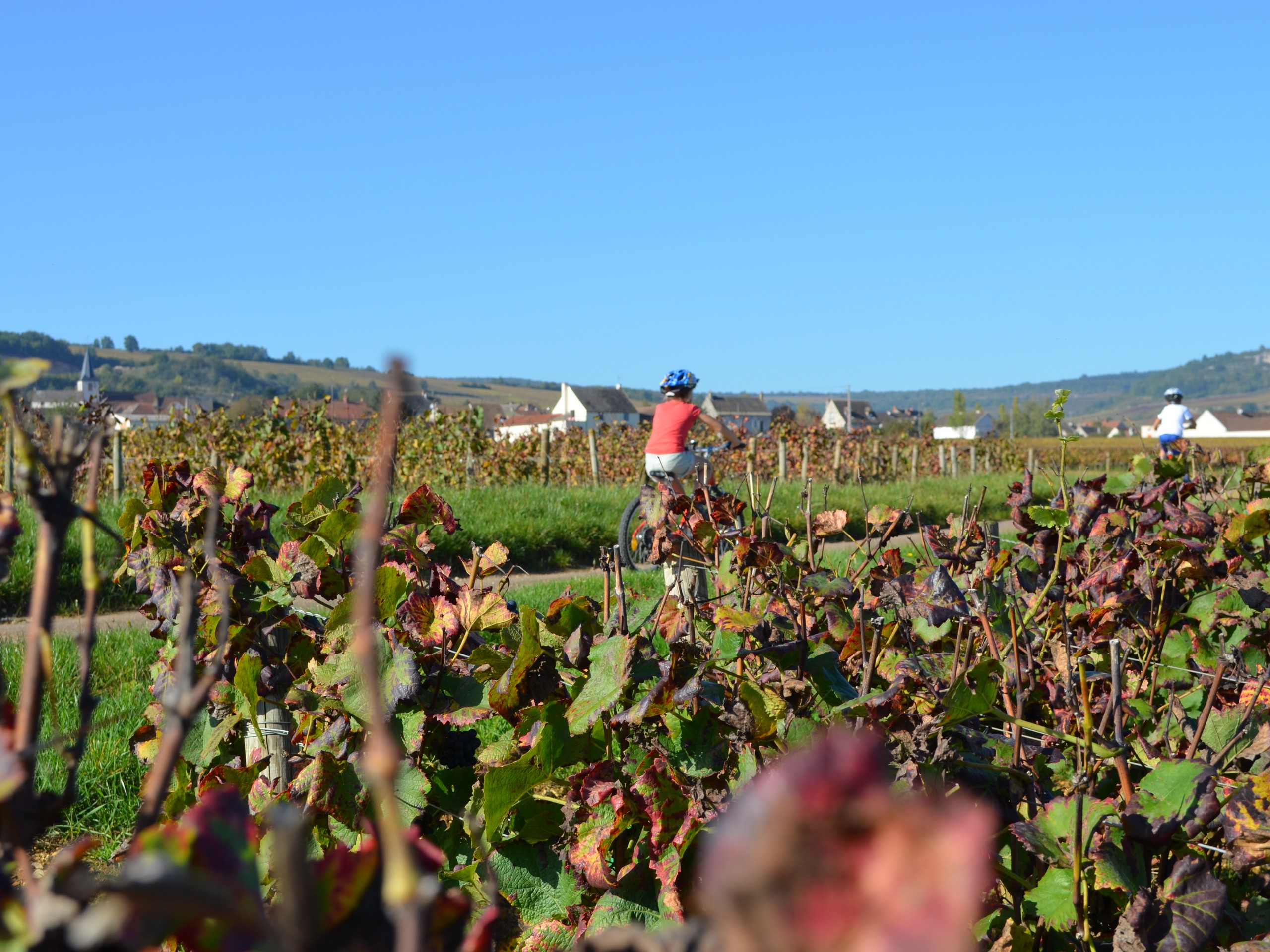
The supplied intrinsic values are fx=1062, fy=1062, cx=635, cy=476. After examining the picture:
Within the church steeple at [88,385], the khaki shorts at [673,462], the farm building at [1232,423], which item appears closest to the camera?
the khaki shorts at [673,462]

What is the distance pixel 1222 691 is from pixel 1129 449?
42.5 m

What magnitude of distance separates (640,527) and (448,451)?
1316 cm

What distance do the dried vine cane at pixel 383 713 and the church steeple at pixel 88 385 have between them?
9.67 metres

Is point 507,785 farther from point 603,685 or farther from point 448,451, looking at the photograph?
point 448,451

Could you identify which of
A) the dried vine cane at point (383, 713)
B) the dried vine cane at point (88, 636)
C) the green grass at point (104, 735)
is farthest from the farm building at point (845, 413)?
the dried vine cane at point (383, 713)

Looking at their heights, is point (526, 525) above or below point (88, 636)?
below

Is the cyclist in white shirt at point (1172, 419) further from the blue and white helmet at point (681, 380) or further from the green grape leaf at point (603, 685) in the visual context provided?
the green grape leaf at point (603, 685)

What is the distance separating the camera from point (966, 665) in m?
1.54

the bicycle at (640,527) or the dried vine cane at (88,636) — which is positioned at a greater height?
the dried vine cane at (88,636)

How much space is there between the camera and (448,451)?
15266 mm

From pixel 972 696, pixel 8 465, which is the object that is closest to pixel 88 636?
pixel 972 696

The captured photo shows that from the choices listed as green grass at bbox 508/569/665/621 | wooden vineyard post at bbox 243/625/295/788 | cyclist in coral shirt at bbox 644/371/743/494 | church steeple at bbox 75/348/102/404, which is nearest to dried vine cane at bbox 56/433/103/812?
wooden vineyard post at bbox 243/625/295/788

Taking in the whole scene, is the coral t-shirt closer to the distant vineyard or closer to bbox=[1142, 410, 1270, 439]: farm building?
the distant vineyard

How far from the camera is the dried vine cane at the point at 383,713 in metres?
0.35
